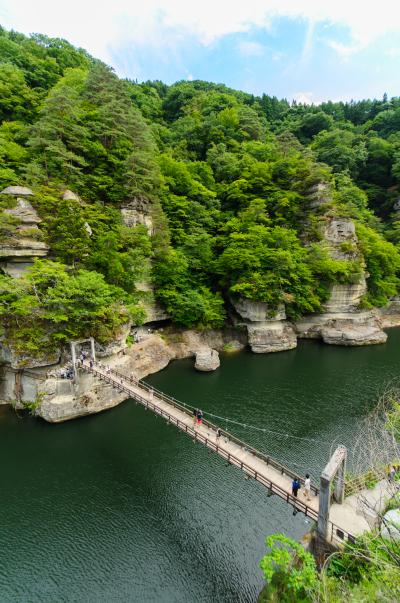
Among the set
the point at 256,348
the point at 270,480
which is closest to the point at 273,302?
the point at 256,348

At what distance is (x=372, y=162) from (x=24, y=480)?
213 ft

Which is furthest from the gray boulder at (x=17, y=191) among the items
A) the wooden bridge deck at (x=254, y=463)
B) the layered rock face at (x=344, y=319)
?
the layered rock face at (x=344, y=319)

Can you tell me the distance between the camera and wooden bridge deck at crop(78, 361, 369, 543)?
9695 millimetres

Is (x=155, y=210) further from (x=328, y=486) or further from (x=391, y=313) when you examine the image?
(x=391, y=313)

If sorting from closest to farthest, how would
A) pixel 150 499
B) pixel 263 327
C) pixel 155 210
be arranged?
pixel 150 499
pixel 155 210
pixel 263 327

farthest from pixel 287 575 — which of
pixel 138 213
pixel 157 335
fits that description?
pixel 138 213

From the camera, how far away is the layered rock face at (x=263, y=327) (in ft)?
103

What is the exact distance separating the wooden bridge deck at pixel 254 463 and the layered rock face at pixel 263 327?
15.9m

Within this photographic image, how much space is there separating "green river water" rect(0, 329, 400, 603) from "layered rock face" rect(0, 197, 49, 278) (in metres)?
10.6

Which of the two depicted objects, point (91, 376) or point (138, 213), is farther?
point (138, 213)

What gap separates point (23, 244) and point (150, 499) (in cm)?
1912

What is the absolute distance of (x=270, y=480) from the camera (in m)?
11.5

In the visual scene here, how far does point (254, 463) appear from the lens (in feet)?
40.9

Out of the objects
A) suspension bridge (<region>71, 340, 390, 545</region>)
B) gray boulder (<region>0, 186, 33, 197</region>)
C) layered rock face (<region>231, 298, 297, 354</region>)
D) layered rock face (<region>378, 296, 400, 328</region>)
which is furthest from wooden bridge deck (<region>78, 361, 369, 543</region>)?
layered rock face (<region>378, 296, 400, 328</region>)
